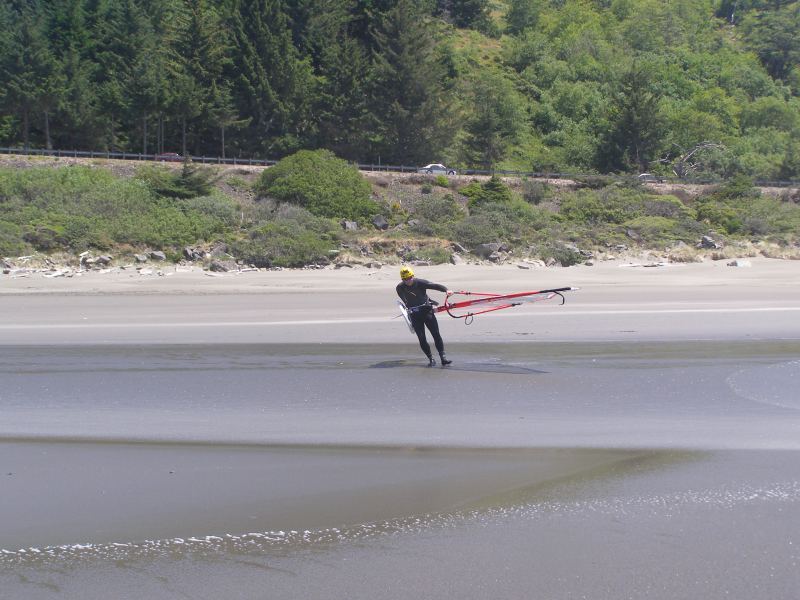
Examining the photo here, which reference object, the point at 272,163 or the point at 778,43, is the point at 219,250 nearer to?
the point at 272,163

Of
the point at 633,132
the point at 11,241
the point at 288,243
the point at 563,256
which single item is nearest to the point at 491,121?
the point at 633,132

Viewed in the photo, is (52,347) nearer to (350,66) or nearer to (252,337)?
(252,337)

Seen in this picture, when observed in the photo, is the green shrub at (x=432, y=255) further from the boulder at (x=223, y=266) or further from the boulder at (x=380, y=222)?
the boulder at (x=380, y=222)

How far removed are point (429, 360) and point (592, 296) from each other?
353 inches

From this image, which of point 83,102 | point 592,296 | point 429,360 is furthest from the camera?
point 83,102

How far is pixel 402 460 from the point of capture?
26.7 ft

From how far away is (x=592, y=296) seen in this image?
795 inches

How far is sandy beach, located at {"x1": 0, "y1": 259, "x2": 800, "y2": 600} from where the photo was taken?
582 cm

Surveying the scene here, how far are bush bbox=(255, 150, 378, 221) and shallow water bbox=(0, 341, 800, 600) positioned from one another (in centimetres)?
2404

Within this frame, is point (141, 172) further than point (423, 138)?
No

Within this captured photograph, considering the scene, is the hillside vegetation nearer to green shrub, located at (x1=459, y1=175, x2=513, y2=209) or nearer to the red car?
green shrub, located at (x1=459, y1=175, x2=513, y2=209)

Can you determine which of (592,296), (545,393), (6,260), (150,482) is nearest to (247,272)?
(6,260)

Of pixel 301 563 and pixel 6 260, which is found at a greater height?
pixel 301 563

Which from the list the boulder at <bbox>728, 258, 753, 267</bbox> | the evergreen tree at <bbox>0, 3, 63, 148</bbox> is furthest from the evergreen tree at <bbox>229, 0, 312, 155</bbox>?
the boulder at <bbox>728, 258, 753, 267</bbox>
